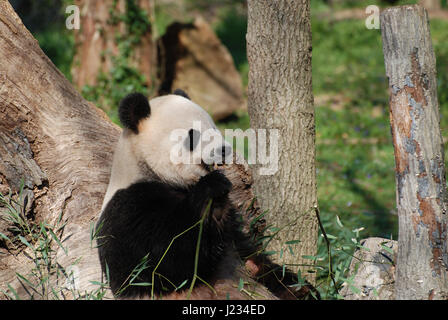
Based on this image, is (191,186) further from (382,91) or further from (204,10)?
(204,10)

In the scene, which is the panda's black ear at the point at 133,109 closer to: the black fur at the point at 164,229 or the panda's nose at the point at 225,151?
the black fur at the point at 164,229

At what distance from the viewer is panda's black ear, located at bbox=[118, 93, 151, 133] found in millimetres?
2398

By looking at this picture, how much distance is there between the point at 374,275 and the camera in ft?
8.00

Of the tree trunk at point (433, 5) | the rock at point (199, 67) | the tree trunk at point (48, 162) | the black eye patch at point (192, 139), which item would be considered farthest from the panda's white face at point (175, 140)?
the tree trunk at point (433, 5)

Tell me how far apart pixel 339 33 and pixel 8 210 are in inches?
333

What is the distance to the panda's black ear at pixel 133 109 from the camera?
2.40 meters

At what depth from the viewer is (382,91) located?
7.66 metres

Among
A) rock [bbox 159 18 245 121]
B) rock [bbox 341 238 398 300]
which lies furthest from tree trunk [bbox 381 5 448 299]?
rock [bbox 159 18 245 121]

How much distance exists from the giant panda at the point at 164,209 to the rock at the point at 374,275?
2.02ft

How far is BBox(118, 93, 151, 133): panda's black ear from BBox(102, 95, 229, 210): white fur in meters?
0.04

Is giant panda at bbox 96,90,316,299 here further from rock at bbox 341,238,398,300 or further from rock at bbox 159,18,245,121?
rock at bbox 159,18,245,121

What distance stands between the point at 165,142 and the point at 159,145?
34mm

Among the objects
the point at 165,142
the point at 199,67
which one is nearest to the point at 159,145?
the point at 165,142

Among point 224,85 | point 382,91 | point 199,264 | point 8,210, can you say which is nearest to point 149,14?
point 224,85
